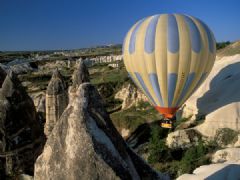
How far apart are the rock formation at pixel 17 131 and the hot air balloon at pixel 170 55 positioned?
6502mm

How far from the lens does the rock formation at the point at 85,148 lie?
10.5 ft

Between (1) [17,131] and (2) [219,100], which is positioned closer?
(1) [17,131]

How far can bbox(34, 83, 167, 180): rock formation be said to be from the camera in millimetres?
3211

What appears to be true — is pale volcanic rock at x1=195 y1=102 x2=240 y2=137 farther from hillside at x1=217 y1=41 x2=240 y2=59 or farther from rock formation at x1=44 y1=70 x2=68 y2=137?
hillside at x1=217 y1=41 x2=240 y2=59

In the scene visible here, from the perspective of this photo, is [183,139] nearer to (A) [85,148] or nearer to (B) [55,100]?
(B) [55,100]

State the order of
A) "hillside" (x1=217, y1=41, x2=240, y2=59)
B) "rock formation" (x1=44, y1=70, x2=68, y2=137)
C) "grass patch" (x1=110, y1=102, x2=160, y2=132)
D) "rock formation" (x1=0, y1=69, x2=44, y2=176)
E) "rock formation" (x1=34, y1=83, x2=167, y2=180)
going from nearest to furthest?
"rock formation" (x1=34, y1=83, x2=167, y2=180) < "rock formation" (x1=0, y1=69, x2=44, y2=176) < "rock formation" (x1=44, y1=70, x2=68, y2=137) < "grass patch" (x1=110, y1=102, x2=160, y2=132) < "hillside" (x1=217, y1=41, x2=240, y2=59)

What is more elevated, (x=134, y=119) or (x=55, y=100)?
(x=55, y=100)

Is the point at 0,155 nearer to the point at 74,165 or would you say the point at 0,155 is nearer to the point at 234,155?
the point at 74,165

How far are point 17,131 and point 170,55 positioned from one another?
7365mm

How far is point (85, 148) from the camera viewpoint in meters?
3.22

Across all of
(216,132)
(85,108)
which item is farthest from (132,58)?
(85,108)

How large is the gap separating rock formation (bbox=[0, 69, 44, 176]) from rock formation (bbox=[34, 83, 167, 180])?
13.6 ft

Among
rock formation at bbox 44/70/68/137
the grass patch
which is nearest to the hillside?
the grass patch

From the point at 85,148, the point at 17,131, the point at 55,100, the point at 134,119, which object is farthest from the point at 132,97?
the point at 85,148
